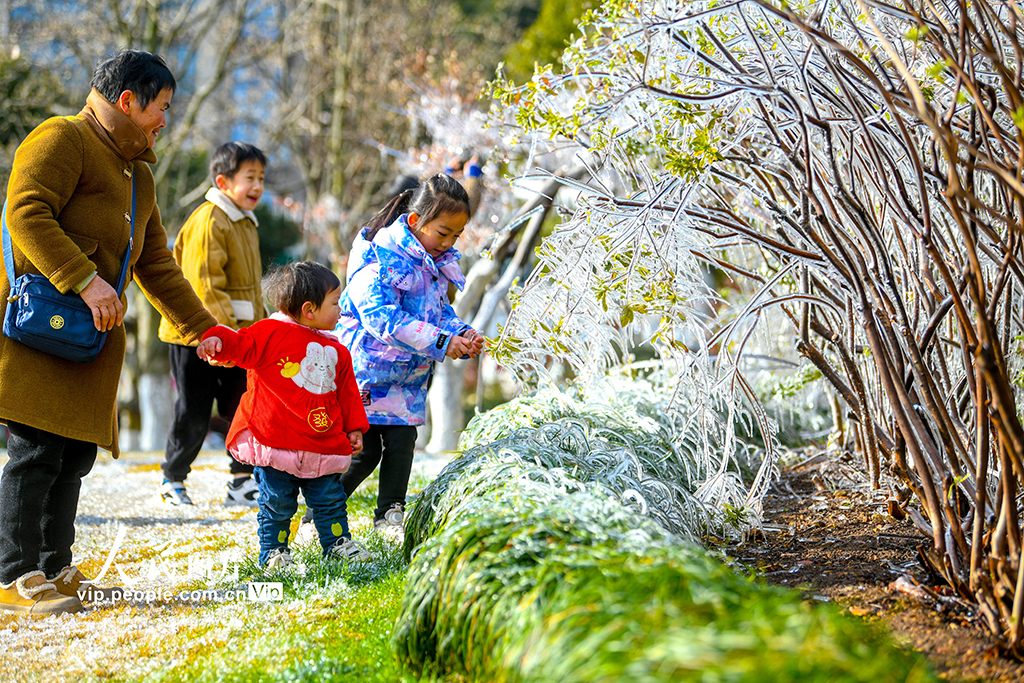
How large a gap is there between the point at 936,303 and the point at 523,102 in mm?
1728

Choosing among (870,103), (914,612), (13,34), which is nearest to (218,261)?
(870,103)

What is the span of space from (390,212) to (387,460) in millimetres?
1180

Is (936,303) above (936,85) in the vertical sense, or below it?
below

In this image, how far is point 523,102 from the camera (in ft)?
11.2

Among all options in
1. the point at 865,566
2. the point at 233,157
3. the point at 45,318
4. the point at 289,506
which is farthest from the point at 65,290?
the point at 865,566

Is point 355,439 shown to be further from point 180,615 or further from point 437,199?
point 437,199

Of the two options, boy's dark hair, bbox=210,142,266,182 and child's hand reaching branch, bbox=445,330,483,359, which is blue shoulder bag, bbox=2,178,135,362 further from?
boy's dark hair, bbox=210,142,266,182

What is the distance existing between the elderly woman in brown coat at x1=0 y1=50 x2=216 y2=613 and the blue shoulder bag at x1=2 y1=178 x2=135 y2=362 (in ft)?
0.14

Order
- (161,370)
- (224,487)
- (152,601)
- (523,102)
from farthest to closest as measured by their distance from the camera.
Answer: (161,370)
(224,487)
(523,102)
(152,601)

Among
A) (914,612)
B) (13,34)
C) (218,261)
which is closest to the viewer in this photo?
(914,612)

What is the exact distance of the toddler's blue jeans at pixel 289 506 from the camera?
321 centimetres

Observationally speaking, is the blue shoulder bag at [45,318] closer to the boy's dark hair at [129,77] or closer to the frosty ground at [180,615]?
the boy's dark hair at [129,77]

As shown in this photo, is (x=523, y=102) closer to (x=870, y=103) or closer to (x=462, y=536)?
(x=870, y=103)

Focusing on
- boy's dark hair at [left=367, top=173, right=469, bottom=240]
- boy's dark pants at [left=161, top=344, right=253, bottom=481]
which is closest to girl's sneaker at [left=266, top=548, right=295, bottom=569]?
boy's dark pants at [left=161, top=344, right=253, bottom=481]
